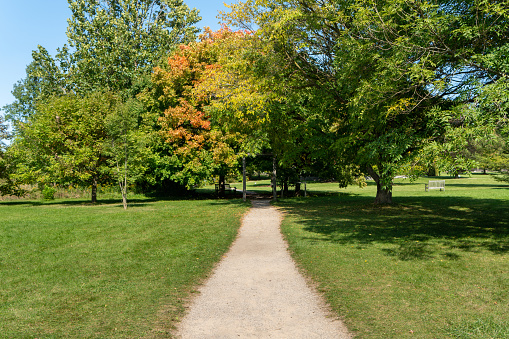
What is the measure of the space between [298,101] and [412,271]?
16.2 metres

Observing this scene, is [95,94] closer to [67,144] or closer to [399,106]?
[67,144]

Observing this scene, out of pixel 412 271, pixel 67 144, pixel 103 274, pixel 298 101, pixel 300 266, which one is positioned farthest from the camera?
pixel 67 144

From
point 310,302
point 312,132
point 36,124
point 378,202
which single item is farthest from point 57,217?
point 378,202

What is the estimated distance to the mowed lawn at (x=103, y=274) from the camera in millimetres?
5266

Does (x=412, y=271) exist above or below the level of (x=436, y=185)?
below

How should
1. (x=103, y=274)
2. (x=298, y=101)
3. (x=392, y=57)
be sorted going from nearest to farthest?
(x=103, y=274) < (x=392, y=57) < (x=298, y=101)

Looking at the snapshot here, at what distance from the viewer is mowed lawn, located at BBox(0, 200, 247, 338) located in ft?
17.3

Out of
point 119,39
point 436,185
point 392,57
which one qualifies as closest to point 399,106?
point 392,57

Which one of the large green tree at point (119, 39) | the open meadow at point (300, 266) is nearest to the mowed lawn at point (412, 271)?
the open meadow at point (300, 266)

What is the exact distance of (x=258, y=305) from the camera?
5.98 m

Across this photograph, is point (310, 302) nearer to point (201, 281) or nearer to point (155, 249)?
point (201, 281)

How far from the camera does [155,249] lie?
10.3 m

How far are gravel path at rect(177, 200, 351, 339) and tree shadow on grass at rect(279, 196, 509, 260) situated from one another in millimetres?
3205

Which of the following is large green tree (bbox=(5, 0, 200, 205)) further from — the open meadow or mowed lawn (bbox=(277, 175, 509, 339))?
mowed lawn (bbox=(277, 175, 509, 339))
